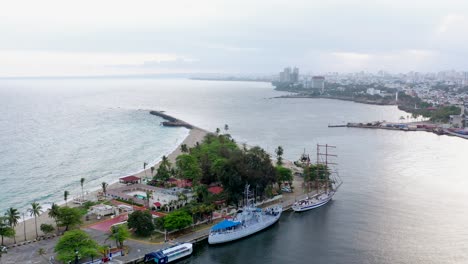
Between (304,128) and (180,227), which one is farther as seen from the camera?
(304,128)

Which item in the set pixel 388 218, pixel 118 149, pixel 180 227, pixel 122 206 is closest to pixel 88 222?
pixel 122 206

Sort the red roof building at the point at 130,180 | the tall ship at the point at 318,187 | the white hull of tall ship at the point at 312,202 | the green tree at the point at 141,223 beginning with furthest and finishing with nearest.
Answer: the red roof building at the point at 130,180 → the tall ship at the point at 318,187 → the white hull of tall ship at the point at 312,202 → the green tree at the point at 141,223

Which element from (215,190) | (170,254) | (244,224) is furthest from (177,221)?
(215,190)

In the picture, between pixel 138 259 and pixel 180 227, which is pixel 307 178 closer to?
pixel 180 227

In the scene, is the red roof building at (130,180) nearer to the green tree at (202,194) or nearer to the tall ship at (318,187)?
the green tree at (202,194)

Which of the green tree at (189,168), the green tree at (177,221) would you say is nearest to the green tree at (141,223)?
the green tree at (177,221)

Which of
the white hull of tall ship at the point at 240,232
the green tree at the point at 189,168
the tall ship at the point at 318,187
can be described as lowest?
the white hull of tall ship at the point at 240,232

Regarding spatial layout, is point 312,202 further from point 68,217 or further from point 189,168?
point 68,217
